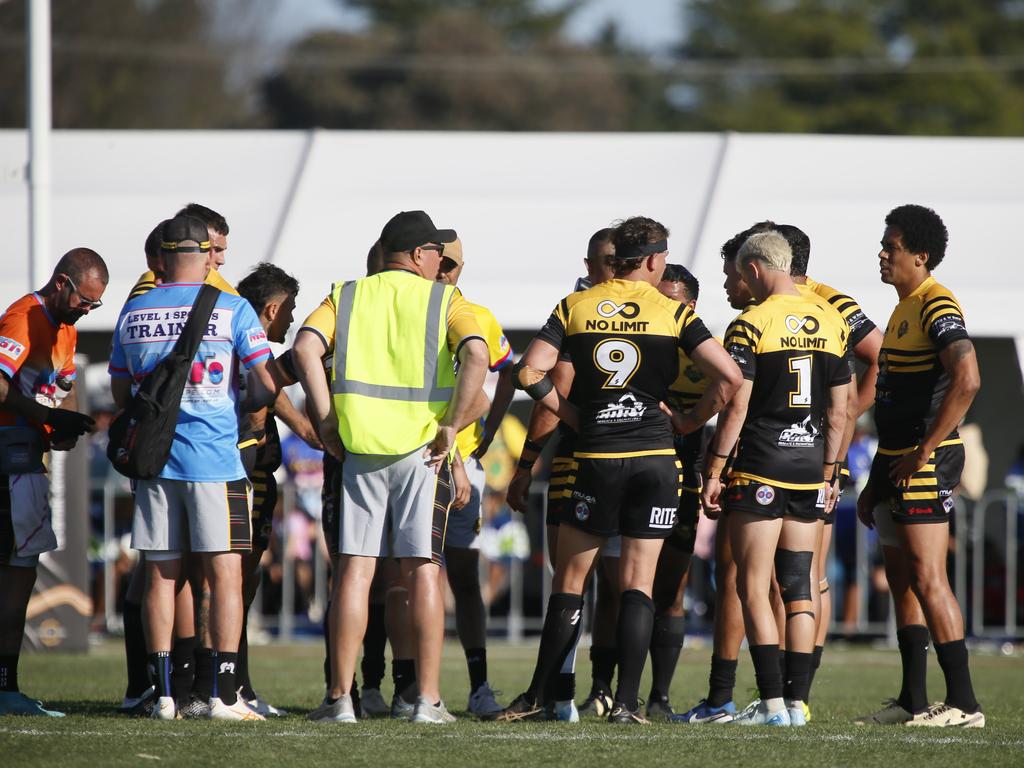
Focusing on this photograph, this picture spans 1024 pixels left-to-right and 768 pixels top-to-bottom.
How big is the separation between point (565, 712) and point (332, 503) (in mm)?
1341

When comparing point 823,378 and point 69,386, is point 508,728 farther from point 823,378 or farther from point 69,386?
point 69,386

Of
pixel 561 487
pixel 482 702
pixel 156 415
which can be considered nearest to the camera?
pixel 156 415

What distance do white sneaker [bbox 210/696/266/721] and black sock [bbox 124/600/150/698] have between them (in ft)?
2.48

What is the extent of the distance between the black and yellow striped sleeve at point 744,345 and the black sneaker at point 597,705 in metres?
1.71

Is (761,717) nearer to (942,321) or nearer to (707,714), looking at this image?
(707,714)

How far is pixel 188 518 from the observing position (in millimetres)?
6098

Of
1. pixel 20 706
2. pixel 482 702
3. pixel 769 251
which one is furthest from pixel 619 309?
pixel 20 706

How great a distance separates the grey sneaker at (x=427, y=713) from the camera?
20.0 ft

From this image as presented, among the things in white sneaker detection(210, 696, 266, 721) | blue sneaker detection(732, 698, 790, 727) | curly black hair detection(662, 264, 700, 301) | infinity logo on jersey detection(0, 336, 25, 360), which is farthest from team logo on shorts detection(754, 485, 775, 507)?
infinity logo on jersey detection(0, 336, 25, 360)

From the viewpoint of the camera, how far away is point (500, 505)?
12.9m

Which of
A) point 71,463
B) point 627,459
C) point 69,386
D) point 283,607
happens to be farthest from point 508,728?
point 283,607

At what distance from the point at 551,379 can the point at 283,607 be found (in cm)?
645

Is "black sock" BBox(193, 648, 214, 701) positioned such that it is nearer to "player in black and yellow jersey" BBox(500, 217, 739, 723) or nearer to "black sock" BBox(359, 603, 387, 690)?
"black sock" BBox(359, 603, 387, 690)

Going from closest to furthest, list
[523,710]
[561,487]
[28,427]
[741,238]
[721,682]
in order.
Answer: [561,487]
[523,710]
[28,427]
[721,682]
[741,238]
